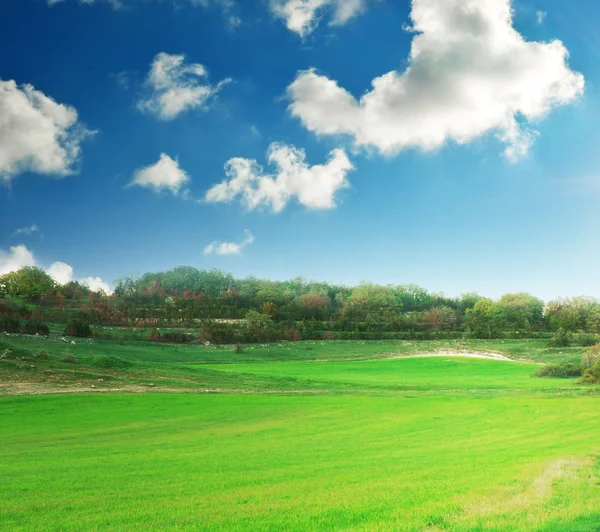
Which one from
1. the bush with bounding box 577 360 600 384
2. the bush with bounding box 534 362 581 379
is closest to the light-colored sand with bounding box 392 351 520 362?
the bush with bounding box 534 362 581 379

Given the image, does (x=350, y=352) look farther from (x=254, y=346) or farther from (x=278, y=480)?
(x=278, y=480)

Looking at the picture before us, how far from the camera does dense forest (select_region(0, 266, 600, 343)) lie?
4395 inches

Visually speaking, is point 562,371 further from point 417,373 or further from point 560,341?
point 560,341

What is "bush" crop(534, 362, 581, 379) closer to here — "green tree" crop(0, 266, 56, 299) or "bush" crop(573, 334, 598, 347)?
"bush" crop(573, 334, 598, 347)

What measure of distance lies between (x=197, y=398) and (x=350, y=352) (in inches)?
2540

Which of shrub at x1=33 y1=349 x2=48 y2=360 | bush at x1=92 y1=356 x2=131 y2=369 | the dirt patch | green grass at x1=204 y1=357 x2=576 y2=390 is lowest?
green grass at x1=204 y1=357 x2=576 y2=390

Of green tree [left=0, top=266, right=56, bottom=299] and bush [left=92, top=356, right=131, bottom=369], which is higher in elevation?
green tree [left=0, top=266, right=56, bottom=299]

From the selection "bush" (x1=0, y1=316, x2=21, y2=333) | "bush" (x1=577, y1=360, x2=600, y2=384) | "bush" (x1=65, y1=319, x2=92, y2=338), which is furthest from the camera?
"bush" (x1=65, y1=319, x2=92, y2=338)

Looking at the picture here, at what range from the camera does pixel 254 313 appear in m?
124

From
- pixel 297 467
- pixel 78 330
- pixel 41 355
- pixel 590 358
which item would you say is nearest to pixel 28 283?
pixel 78 330

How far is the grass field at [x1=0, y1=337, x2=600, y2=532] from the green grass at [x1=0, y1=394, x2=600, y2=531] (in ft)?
0.23

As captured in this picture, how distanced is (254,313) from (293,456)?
103239 millimetres

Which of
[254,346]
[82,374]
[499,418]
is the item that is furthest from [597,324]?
[82,374]

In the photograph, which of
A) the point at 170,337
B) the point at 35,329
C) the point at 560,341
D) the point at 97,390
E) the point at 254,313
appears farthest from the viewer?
the point at 254,313
